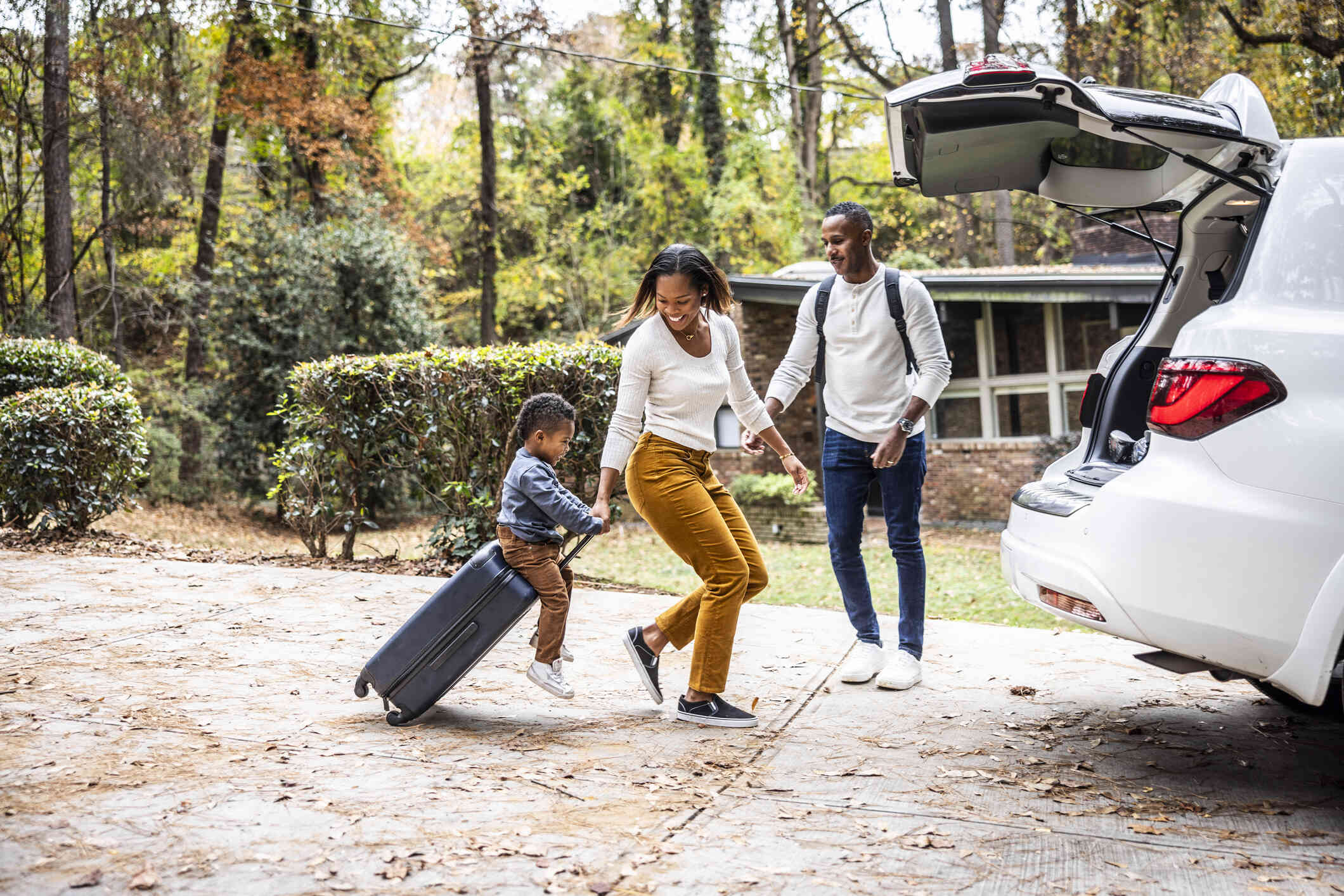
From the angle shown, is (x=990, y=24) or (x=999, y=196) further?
(x=999, y=196)

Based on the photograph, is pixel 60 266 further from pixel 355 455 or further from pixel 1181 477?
pixel 1181 477

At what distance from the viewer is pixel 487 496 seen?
26.1 feet

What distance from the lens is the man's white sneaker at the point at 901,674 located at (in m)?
4.91

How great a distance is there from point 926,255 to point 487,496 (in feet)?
90.8

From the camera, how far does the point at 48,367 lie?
10.8 metres

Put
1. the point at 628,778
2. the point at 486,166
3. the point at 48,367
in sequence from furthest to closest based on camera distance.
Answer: the point at 486,166 < the point at 48,367 < the point at 628,778

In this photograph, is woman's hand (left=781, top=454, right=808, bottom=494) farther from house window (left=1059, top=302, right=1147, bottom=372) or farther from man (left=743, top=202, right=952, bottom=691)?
house window (left=1059, top=302, right=1147, bottom=372)

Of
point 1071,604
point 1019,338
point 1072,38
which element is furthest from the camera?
point 1072,38

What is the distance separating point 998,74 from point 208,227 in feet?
73.1

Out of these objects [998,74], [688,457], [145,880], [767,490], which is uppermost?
[998,74]

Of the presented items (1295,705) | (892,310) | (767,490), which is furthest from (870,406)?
(767,490)

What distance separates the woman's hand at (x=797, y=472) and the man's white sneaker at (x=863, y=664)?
0.92 meters

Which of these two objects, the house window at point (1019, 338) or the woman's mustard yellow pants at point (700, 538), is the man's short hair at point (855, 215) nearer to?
the woman's mustard yellow pants at point (700, 538)

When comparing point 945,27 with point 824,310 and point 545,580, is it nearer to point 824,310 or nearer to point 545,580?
point 824,310
